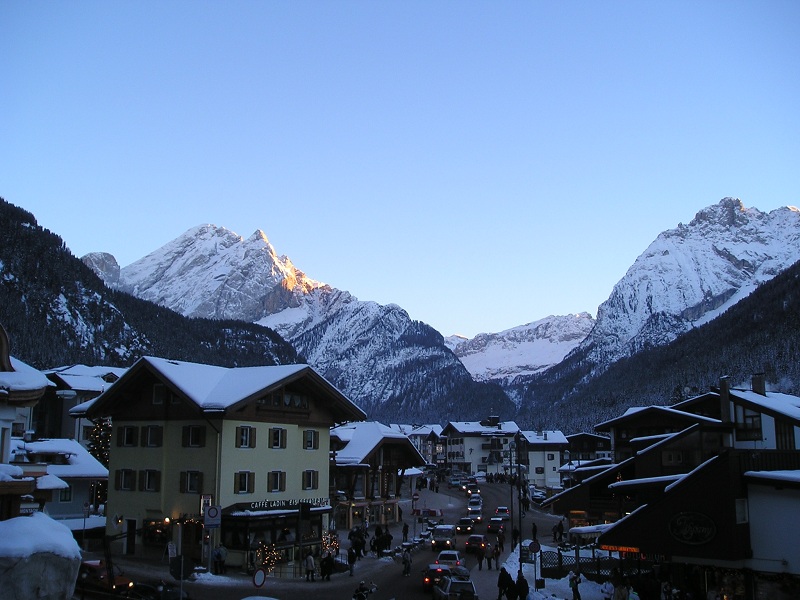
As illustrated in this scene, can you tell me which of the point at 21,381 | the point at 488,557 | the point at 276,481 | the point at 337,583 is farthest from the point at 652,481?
the point at 21,381

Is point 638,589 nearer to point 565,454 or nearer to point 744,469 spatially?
point 744,469

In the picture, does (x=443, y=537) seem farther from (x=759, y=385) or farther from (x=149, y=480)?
(x=759, y=385)

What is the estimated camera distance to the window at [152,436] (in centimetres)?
4747

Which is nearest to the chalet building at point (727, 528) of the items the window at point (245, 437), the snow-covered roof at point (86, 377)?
the window at point (245, 437)

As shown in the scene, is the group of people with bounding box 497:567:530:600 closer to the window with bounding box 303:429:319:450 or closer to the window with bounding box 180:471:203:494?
the window with bounding box 180:471:203:494

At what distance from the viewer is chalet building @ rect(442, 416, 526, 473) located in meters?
159

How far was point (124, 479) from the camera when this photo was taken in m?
48.5

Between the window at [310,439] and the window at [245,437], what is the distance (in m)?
5.27

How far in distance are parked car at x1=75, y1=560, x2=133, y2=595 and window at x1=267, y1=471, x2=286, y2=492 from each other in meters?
13.5

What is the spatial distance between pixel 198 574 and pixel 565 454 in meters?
113

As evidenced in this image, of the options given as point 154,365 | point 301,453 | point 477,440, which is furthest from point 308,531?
point 477,440

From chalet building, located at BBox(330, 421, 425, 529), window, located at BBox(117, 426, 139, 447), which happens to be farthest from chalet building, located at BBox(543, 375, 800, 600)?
chalet building, located at BBox(330, 421, 425, 529)

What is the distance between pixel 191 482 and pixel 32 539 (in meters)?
29.0

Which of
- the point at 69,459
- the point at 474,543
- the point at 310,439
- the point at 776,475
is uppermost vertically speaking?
the point at 310,439
